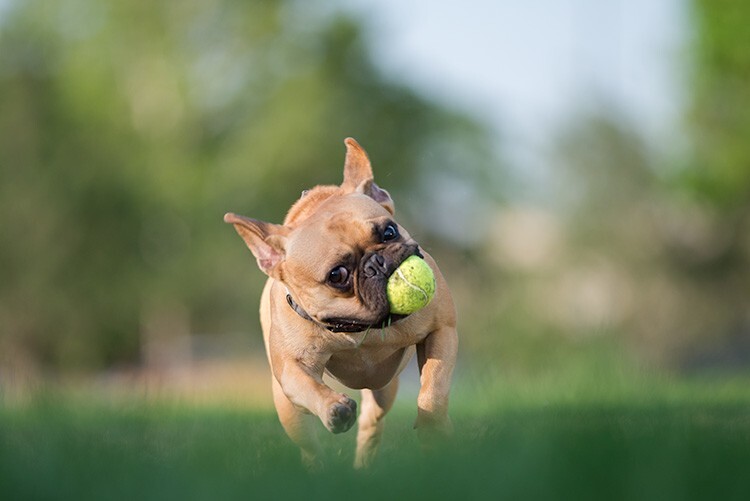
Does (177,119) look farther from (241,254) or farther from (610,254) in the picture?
(610,254)

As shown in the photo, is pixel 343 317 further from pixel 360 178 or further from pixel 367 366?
pixel 360 178

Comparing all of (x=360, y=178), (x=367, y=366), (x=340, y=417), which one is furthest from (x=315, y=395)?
(x=360, y=178)

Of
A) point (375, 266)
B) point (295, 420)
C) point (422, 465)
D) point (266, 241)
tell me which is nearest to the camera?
point (422, 465)

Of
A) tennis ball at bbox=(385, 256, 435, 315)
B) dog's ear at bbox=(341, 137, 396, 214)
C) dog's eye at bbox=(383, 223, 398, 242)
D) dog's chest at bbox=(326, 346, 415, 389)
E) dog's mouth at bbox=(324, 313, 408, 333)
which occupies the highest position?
dog's ear at bbox=(341, 137, 396, 214)

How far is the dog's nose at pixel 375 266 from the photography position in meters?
4.77

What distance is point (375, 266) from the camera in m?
4.79

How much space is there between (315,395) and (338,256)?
2.01 feet

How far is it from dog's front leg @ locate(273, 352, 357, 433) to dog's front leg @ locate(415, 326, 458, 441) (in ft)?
1.07

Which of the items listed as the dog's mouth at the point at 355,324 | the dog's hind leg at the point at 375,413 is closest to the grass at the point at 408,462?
the dog's mouth at the point at 355,324

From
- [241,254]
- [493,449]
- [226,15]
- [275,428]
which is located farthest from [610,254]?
[493,449]

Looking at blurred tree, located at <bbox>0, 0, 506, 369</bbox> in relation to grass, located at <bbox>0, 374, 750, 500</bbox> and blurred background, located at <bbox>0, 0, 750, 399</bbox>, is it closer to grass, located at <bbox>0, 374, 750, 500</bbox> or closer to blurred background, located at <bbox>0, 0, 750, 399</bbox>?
blurred background, located at <bbox>0, 0, 750, 399</bbox>

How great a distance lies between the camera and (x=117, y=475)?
3.09 m

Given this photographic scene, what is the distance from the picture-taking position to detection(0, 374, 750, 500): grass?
A: 111 inches

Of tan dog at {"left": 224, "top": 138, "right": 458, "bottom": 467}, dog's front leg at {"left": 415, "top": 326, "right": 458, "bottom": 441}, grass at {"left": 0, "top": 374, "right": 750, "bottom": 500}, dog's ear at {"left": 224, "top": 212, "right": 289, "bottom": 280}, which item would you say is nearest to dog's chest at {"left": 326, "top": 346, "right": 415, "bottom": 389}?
tan dog at {"left": 224, "top": 138, "right": 458, "bottom": 467}
